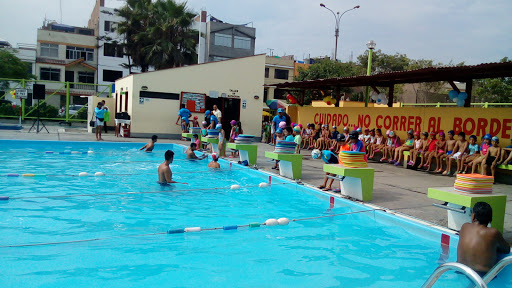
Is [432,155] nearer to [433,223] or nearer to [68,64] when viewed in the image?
[433,223]

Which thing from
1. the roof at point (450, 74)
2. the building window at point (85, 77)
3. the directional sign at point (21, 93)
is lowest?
the directional sign at point (21, 93)

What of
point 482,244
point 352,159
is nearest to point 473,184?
point 482,244

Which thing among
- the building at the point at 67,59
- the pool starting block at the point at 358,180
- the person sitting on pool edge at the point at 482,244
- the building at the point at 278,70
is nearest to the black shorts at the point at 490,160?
the pool starting block at the point at 358,180

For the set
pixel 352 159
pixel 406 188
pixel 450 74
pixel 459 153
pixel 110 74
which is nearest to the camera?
pixel 352 159

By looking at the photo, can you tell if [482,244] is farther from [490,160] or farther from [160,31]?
[160,31]

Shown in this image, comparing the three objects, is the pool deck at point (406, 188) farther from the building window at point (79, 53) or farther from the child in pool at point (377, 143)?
the building window at point (79, 53)

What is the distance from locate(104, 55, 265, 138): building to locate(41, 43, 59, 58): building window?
2771cm

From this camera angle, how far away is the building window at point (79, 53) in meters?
48.5

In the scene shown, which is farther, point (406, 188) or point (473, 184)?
point (406, 188)

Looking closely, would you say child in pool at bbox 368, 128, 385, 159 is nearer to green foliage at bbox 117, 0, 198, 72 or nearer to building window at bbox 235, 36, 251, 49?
green foliage at bbox 117, 0, 198, 72

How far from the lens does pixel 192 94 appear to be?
23.6 m

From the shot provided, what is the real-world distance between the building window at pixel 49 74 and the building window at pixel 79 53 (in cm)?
249

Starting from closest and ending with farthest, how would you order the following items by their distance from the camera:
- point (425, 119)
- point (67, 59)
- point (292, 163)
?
1. point (292, 163)
2. point (425, 119)
3. point (67, 59)

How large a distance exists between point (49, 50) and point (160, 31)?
71.7 ft
